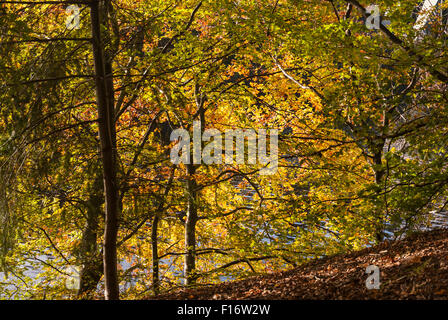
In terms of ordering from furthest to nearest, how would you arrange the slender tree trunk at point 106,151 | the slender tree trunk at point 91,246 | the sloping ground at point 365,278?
the slender tree trunk at point 91,246 → the slender tree trunk at point 106,151 → the sloping ground at point 365,278

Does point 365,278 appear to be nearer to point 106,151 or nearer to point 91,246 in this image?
point 106,151

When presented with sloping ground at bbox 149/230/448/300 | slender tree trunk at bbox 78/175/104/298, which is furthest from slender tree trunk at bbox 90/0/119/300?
sloping ground at bbox 149/230/448/300

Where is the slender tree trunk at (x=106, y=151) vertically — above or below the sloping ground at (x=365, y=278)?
above

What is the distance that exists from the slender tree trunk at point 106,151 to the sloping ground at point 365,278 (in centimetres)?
124

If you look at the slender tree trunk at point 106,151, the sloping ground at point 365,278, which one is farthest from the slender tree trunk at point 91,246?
the sloping ground at point 365,278

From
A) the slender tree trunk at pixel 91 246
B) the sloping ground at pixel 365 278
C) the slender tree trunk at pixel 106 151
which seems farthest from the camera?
the slender tree trunk at pixel 91 246

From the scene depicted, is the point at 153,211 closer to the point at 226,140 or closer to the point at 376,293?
the point at 376,293

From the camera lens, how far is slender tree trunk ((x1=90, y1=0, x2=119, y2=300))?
5039 mm

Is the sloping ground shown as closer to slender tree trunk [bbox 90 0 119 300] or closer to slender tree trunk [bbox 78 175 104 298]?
slender tree trunk [bbox 90 0 119 300]

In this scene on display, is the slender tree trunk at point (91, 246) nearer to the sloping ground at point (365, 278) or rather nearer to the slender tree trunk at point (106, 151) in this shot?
the slender tree trunk at point (106, 151)

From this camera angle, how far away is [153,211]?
6246mm

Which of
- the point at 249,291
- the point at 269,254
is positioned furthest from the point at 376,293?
the point at 269,254

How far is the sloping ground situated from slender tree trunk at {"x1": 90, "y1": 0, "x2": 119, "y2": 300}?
124cm

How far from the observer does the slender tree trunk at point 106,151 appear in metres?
5.04
